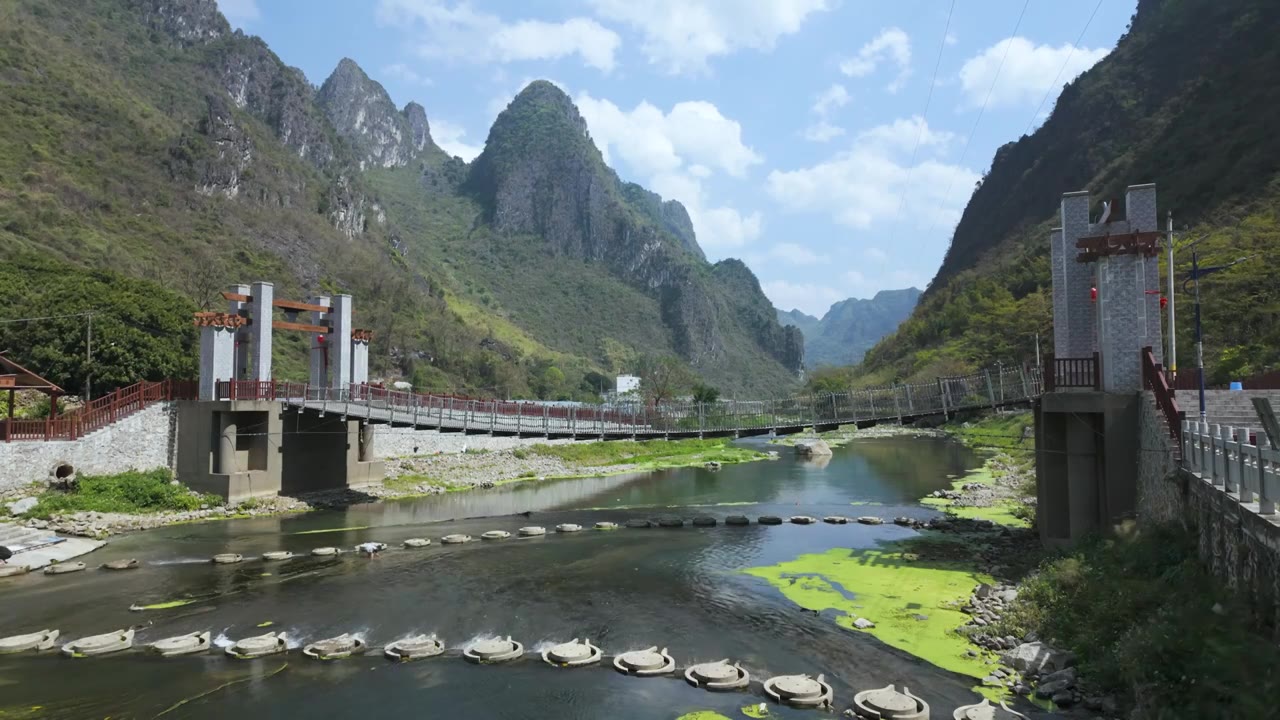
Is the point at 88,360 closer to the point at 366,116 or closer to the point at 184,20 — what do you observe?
the point at 184,20

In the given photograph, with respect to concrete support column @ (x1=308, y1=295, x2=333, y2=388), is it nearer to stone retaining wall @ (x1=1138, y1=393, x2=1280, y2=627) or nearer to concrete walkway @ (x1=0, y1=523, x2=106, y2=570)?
concrete walkway @ (x1=0, y1=523, x2=106, y2=570)

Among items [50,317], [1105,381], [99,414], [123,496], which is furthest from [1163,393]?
[50,317]

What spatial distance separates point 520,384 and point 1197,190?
192 ft

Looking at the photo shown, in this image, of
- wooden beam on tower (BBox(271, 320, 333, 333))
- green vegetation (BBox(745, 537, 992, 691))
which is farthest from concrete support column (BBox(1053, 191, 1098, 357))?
wooden beam on tower (BBox(271, 320, 333, 333))

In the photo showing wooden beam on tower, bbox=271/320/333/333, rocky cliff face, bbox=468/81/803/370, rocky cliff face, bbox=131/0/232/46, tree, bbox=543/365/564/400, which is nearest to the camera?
wooden beam on tower, bbox=271/320/333/333

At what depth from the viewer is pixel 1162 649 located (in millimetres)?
7492

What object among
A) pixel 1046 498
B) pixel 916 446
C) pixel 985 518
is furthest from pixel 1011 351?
pixel 1046 498

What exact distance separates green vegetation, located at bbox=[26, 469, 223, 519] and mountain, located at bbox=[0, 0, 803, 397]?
5.60m

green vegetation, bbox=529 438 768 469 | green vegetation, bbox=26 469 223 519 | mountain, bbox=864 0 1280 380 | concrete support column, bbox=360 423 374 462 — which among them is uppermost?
mountain, bbox=864 0 1280 380

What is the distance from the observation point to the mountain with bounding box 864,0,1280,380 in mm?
32312

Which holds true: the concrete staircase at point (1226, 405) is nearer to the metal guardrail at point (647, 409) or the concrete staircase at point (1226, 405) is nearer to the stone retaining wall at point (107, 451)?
the metal guardrail at point (647, 409)

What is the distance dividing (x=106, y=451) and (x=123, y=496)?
141 cm

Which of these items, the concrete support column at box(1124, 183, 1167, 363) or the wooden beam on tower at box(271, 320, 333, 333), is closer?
the concrete support column at box(1124, 183, 1167, 363)

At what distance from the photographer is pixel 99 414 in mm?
21797
